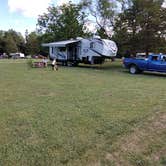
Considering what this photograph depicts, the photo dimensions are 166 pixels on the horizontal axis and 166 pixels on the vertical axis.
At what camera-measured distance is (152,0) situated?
2367 cm

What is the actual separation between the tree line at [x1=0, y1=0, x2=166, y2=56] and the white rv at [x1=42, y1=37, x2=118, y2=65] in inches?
71.8

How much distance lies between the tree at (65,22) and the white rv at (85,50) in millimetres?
6081

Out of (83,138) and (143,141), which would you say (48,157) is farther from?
(143,141)

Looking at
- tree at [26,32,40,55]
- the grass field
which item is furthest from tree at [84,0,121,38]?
tree at [26,32,40,55]

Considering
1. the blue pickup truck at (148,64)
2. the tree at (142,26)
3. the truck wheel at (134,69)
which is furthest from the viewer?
the tree at (142,26)

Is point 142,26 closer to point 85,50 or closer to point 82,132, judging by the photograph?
point 85,50

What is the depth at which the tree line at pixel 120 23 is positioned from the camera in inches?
930

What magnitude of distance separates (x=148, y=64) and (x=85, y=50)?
7.65 metres

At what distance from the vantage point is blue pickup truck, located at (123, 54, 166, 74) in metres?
18.4

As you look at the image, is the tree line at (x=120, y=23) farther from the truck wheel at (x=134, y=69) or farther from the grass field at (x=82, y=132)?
the grass field at (x=82, y=132)

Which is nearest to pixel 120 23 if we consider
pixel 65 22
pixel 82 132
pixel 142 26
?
pixel 142 26

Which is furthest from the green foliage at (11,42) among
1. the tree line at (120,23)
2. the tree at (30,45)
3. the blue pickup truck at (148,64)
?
the blue pickup truck at (148,64)

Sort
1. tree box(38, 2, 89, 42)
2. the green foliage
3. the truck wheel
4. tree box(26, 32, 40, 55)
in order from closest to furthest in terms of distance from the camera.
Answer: the truck wheel < tree box(38, 2, 89, 42) < tree box(26, 32, 40, 55) < the green foliage

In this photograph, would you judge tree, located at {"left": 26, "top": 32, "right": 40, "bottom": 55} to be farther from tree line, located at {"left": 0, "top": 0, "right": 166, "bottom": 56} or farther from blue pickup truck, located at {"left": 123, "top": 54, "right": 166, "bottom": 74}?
blue pickup truck, located at {"left": 123, "top": 54, "right": 166, "bottom": 74}
